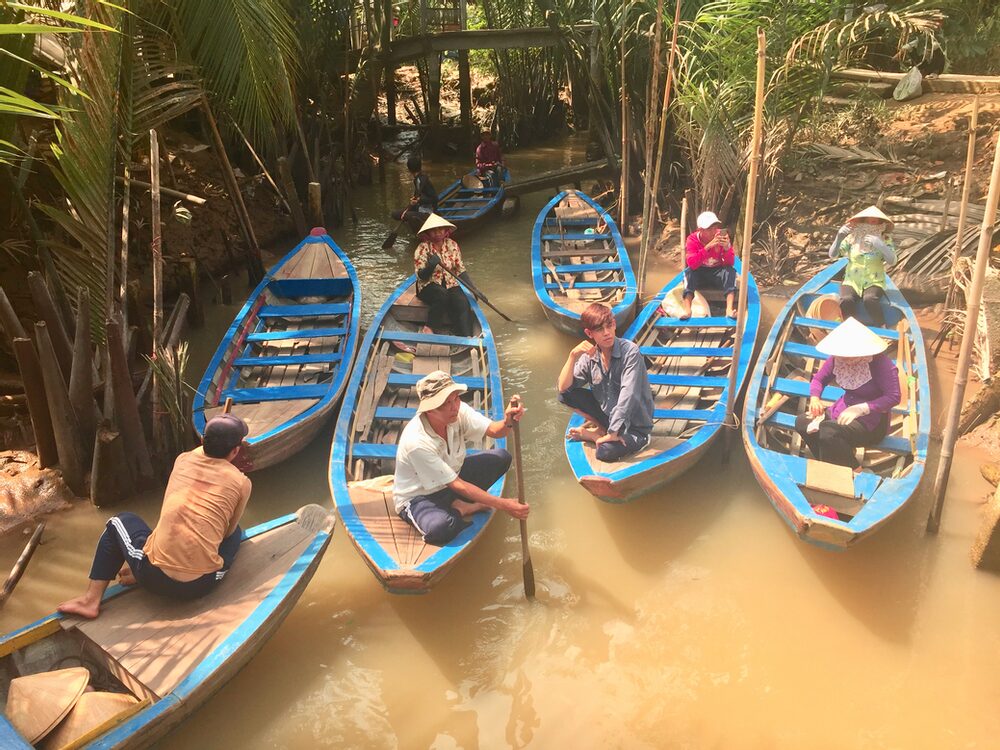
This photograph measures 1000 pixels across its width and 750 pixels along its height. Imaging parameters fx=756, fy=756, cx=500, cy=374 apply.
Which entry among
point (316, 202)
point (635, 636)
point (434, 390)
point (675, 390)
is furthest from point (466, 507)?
point (316, 202)

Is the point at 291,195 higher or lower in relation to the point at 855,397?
higher

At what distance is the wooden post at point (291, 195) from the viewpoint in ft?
28.6

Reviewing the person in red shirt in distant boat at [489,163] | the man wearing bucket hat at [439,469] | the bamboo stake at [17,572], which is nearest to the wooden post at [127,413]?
the bamboo stake at [17,572]

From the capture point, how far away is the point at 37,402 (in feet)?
15.9

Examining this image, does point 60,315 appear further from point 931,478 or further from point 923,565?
point 931,478

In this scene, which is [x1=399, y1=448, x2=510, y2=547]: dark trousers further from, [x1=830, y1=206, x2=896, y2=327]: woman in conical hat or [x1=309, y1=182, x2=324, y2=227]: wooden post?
[x1=309, y1=182, x2=324, y2=227]: wooden post

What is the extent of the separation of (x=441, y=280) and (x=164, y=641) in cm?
409

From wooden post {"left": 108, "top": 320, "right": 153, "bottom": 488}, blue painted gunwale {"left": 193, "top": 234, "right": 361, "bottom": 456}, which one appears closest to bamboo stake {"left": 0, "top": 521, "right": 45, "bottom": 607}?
wooden post {"left": 108, "top": 320, "right": 153, "bottom": 488}

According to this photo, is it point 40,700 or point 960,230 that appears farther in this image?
point 960,230

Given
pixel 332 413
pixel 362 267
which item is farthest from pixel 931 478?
pixel 362 267

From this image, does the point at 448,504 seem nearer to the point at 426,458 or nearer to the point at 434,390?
the point at 426,458

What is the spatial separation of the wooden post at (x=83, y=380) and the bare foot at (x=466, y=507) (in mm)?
2471

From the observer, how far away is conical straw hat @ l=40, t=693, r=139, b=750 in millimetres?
3111

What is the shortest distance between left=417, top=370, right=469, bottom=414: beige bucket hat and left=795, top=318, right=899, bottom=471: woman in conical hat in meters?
2.42
